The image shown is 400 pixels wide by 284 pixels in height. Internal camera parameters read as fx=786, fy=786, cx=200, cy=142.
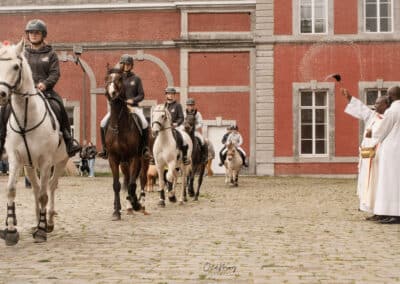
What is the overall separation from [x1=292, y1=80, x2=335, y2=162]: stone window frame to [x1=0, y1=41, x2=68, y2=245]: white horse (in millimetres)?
22398

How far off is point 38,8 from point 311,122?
Result: 1265 centimetres

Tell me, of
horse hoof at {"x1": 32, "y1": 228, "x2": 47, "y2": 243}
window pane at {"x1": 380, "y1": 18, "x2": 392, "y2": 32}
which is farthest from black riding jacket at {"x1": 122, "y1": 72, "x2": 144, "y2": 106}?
window pane at {"x1": 380, "y1": 18, "x2": 392, "y2": 32}

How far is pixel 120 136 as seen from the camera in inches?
486

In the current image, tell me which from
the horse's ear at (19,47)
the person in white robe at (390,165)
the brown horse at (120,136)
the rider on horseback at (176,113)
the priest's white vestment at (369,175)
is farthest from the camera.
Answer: the rider on horseback at (176,113)

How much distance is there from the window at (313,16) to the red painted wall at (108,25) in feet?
17.6

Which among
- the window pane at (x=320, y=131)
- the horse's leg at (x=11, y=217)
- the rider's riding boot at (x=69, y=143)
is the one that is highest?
the window pane at (x=320, y=131)

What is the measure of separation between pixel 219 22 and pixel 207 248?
83.4ft

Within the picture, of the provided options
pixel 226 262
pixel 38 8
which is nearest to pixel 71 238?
pixel 226 262

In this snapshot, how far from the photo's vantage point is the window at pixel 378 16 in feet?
102

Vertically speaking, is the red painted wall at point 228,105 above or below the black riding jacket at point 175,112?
above

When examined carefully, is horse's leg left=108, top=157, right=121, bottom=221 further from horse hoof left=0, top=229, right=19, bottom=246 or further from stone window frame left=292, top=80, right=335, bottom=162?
stone window frame left=292, top=80, right=335, bottom=162

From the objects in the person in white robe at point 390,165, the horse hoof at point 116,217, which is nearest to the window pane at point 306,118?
the person in white robe at point 390,165

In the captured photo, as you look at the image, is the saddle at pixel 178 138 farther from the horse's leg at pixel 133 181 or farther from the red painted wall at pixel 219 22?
the red painted wall at pixel 219 22

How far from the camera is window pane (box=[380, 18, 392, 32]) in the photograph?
31.1 metres
